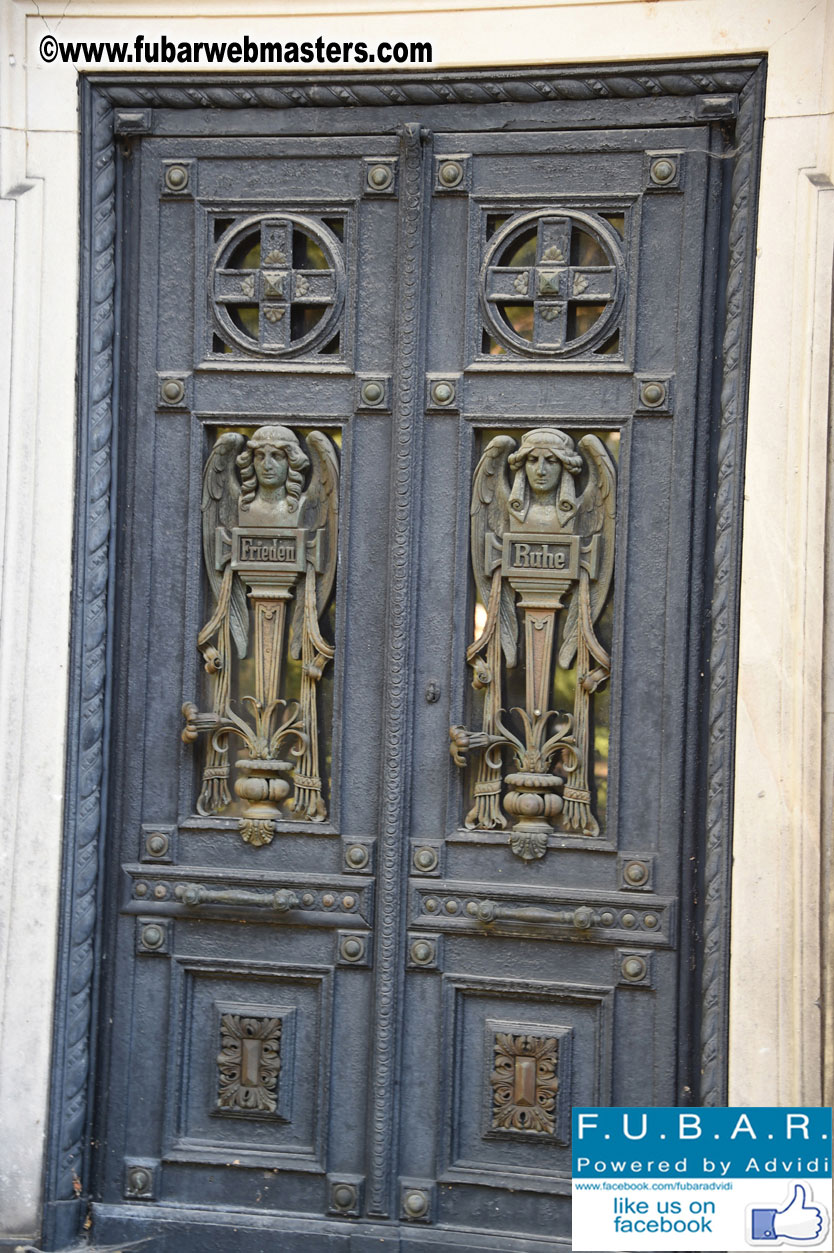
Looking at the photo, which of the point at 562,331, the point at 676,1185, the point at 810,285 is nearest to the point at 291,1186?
the point at 676,1185

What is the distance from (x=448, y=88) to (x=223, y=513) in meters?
1.21

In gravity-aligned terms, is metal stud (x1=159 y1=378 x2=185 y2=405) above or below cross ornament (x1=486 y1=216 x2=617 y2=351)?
below

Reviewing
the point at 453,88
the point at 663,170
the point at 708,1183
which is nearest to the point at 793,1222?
the point at 708,1183

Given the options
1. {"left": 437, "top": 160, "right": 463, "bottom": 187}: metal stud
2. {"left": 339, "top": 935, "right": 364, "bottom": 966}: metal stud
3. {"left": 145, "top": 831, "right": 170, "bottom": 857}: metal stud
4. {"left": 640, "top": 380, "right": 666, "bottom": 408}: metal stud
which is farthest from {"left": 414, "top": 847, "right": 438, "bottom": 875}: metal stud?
{"left": 437, "top": 160, "right": 463, "bottom": 187}: metal stud

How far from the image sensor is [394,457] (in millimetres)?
3523

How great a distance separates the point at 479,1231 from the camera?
3473 millimetres

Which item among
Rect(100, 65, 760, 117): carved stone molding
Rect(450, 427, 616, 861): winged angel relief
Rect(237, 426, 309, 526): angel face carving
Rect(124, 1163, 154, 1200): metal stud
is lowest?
Rect(124, 1163, 154, 1200): metal stud

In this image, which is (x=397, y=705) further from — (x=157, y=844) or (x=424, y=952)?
(x=157, y=844)

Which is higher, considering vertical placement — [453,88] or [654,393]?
[453,88]

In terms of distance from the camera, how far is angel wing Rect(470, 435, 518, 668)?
3506 mm

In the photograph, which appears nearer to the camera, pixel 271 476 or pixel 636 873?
pixel 636 873

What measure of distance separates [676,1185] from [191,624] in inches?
71.4

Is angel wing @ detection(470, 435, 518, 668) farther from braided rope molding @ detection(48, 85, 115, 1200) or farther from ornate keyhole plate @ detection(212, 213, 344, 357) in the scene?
braided rope molding @ detection(48, 85, 115, 1200)

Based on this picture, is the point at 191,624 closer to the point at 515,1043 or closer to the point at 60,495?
the point at 60,495
